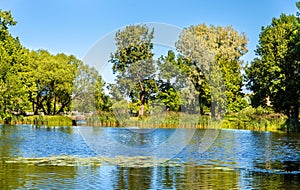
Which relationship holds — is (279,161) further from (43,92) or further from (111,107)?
(43,92)

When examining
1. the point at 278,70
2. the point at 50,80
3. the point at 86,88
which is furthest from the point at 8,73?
the point at 278,70

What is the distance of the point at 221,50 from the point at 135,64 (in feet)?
78.2

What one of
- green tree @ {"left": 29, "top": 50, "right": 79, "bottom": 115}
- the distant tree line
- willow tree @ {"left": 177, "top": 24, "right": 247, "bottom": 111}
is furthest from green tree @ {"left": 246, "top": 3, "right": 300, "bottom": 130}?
green tree @ {"left": 29, "top": 50, "right": 79, "bottom": 115}

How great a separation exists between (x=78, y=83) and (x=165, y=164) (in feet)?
190

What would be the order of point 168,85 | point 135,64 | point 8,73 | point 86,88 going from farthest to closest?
1. point 86,88
2. point 168,85
3. point 135,64
4. point 8,73

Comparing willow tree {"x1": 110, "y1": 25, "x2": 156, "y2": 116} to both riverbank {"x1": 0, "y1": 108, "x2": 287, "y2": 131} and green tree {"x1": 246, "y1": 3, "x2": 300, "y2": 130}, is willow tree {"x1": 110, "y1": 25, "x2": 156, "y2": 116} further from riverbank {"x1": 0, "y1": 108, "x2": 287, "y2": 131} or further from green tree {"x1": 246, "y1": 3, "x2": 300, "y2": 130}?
green tree {"x1": 246, "y1": 3, "x2": 300, "y2": 130}

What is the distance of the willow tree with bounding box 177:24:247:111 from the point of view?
72250 millimetres

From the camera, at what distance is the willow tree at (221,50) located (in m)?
72.2

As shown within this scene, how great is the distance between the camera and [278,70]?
58219 mm

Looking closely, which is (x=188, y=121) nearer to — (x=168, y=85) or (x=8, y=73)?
(x=168, y=85)

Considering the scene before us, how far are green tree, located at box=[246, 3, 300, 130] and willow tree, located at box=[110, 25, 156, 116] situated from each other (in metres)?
13.6

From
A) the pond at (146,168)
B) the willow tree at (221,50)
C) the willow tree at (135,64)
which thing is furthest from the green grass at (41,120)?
the pond at (146,168)

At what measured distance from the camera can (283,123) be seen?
5300 cm

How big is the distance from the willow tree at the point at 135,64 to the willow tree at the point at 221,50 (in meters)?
8.33
